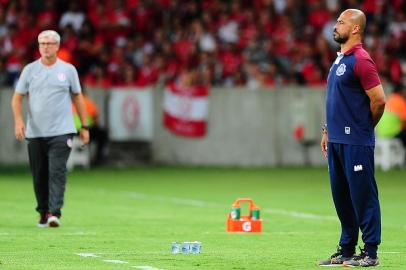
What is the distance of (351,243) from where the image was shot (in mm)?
12008

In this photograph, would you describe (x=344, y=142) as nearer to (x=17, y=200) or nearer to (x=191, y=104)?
(x=17, y=200)

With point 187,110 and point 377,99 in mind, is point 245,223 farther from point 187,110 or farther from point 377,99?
point 187,110

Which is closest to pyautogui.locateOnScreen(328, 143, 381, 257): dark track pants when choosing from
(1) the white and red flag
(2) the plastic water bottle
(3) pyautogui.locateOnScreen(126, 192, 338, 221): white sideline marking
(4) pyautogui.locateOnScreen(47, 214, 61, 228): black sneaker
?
(2) the plastic water bottle

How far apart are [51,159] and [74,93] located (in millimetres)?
904

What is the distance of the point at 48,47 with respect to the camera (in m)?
16.4

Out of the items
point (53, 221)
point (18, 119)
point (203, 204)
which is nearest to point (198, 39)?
point (203, 204)

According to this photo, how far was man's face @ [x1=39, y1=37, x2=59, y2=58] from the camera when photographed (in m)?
16.4

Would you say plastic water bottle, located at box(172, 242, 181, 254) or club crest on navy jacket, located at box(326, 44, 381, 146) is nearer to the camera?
club crest on navy jacket, located at box(326, 44, 381, 146)

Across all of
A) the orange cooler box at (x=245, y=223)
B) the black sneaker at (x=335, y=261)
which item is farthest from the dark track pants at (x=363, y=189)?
the orange cooler box at (x=245, y=223)

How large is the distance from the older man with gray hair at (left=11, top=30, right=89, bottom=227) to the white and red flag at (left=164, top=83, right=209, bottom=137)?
51.7 feet

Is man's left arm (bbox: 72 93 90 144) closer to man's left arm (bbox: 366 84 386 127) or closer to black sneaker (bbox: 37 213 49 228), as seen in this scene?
black sneaker (bbox: 37 213 49 228)

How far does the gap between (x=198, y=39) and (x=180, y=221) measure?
1745cm

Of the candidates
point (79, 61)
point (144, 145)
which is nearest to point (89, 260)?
point (144, 145)

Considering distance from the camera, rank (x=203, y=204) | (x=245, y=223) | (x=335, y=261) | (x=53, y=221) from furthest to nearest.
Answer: (x=203, y=204)
(x=53, y=221)
(x=245, y=223)
(x=335, y=261)
